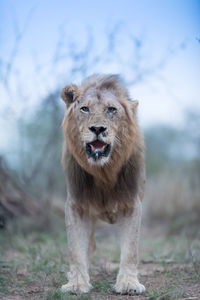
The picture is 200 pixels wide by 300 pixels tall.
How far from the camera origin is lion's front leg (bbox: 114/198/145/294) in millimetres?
3746

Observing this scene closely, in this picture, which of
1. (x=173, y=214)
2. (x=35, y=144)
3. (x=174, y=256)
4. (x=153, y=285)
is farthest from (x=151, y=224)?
(x=153, y=285)

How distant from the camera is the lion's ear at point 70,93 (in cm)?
417

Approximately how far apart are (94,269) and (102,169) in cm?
153

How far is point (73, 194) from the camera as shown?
4.15 metres

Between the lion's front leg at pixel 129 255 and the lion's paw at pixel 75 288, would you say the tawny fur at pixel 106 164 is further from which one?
the lion's paw at pixel 75 288

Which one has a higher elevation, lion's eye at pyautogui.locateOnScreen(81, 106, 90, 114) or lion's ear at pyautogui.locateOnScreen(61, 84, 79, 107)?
lion's ear at pyautogui.locateOnScreen(61, 84, 79, 107)

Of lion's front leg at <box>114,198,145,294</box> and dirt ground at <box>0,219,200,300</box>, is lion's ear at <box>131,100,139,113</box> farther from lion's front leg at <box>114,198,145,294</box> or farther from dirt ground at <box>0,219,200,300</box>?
dirt ground at <box>0,219,200,300</box>

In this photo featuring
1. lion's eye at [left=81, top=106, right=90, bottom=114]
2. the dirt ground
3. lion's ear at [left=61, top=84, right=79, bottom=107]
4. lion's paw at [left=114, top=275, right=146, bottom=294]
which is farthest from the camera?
lion's ear at [left=61, top=84, right=79, bottom=107]

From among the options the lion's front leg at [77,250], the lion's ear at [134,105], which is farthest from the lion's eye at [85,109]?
the lion's front leg at [77,250]

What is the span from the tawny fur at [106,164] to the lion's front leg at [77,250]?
103 millimetres

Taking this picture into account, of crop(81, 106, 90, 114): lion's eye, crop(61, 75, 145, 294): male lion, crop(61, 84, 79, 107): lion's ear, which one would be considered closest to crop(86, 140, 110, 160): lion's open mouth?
crop(61, 75, 145, 294): male lion

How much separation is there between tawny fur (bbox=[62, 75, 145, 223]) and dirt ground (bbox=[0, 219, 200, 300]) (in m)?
0.72

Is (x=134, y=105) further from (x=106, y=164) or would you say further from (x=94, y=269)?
(x=94, y=269)

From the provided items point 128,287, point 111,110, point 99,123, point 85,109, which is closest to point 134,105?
point 111,110
